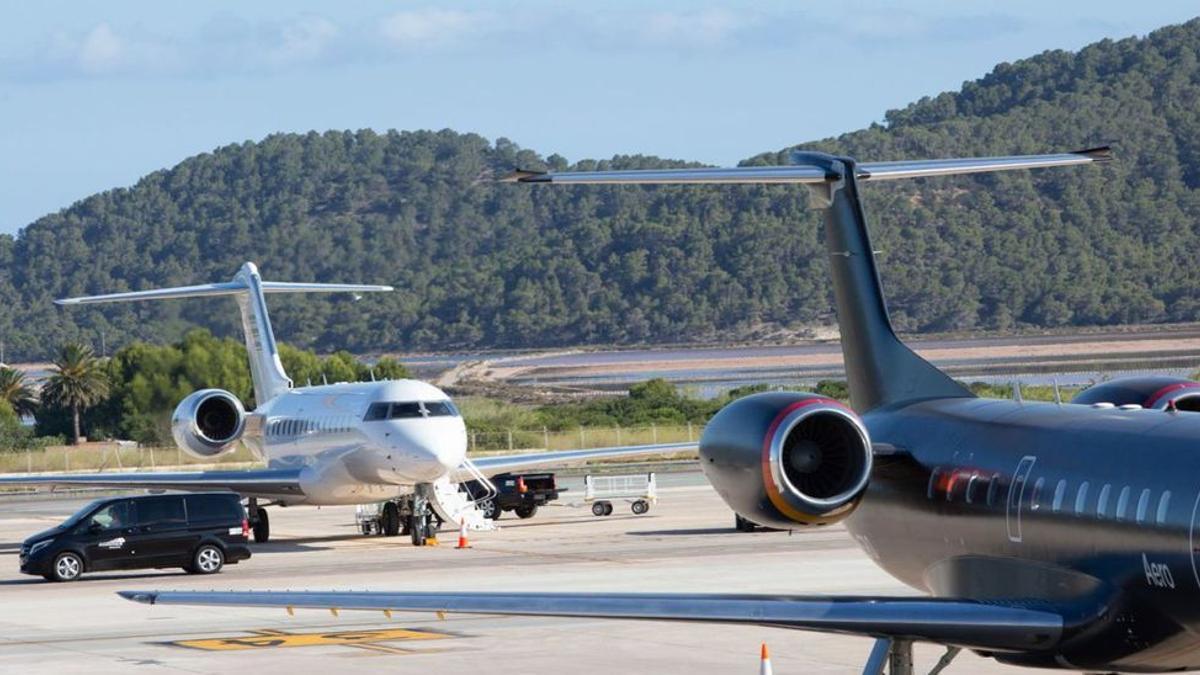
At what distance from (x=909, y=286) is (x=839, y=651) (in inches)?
5769

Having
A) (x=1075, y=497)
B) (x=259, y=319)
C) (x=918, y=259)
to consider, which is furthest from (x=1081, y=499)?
(x=918, y=259)

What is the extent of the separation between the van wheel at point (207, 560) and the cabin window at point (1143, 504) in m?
22.0

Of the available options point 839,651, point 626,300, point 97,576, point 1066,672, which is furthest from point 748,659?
point 626,300

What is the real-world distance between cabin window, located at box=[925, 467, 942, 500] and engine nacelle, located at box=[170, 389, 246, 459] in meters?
28.1

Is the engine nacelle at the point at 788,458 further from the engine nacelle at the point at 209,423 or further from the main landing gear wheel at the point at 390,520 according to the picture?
the engine nacelle at the point at 209,423

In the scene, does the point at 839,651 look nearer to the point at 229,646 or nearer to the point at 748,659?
the point at 748,659

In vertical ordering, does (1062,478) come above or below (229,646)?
above

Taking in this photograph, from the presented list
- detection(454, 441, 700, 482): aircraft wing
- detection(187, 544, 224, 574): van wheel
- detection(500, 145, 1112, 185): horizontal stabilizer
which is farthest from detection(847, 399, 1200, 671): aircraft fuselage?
detection(454, 441, 700, 482): aircraft wing

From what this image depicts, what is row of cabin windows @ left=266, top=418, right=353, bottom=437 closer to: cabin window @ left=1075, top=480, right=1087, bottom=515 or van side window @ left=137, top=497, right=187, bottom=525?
van side window @ left=137, top=497, right=187, bottom=525

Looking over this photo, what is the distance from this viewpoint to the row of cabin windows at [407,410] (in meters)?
38.4

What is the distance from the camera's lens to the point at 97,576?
3366cm

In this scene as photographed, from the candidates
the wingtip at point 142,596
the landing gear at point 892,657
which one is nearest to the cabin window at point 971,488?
the landing gear at point 892,657

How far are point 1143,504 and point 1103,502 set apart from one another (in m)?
0.50

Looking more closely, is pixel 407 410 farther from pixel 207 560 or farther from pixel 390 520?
pixel 207 560
